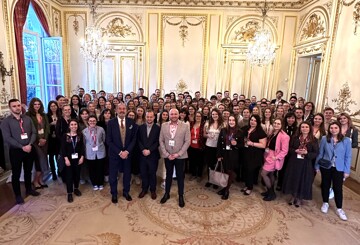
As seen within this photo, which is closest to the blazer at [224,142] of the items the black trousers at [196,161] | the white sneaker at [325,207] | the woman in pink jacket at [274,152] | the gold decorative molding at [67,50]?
the woman in pink jacket at [274,152]

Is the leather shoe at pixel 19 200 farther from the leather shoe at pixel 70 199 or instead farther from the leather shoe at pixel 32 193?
the leather shoe at pixel 70 199

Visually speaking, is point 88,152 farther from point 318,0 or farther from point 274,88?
point 318,0

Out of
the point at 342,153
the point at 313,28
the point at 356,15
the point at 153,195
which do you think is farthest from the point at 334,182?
the point at 313,28

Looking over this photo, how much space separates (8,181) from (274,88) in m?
7.48

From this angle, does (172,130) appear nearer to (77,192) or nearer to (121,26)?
(77,192)

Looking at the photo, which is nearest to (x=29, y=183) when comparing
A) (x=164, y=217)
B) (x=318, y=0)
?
(x=164, y=217)

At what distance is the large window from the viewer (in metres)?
6.35

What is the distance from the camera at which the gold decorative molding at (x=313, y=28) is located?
6.11 meters

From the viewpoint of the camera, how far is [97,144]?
355cm

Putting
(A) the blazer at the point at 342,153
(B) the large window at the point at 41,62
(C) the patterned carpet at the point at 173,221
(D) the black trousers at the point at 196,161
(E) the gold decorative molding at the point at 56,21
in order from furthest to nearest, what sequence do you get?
1. (E) the gold decorative molding at the point at 56,21
2. (B) the large window at the point at 41,62
3. (D) the black trousers at the point at 196,161
4. (A) the blazer at the point at 342,153
5. (C) the patterned carpet at the point at 173,221

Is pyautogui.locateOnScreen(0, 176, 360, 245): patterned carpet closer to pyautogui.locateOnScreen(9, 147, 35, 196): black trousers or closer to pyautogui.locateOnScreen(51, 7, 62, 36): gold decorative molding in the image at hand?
pyautogui.locateOnScreen(9, 147, 35, 196): black trousers

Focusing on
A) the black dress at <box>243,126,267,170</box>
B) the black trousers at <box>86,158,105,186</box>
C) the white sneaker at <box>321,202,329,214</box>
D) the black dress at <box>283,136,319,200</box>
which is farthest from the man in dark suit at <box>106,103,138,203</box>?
the white sneaker at <box>321,202,329,214</box>

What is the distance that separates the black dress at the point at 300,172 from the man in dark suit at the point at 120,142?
233 centimetres

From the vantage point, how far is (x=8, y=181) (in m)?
4.06
